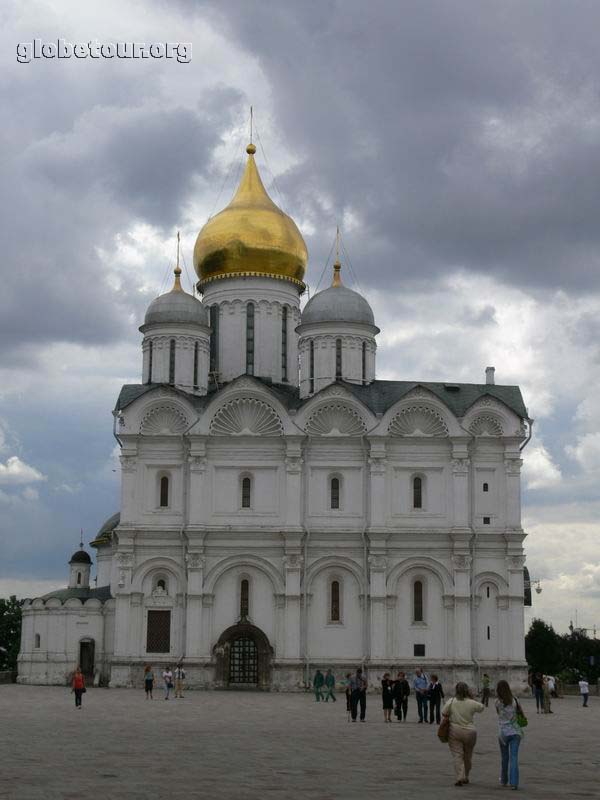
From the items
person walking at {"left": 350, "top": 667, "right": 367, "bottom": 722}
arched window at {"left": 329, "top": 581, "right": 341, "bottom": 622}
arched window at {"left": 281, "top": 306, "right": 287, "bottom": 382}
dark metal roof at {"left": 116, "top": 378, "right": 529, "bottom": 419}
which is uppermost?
arched window at {"left": 281, "top": 306, "right": 287, "bottom": 382}

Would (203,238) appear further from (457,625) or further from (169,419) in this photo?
(457,625)

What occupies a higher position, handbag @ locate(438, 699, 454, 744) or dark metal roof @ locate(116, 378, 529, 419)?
dark metal roof @ locate(116, 378, 529, 419)

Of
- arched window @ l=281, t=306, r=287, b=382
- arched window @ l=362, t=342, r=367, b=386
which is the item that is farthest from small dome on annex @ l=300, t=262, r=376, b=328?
arched window @ l=281, t=306, r=287, b=382

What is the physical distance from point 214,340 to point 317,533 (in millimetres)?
11260

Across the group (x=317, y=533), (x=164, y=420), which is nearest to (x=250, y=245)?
(x=164, y=420)

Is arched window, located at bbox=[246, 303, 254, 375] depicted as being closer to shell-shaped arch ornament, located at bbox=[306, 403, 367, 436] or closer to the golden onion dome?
the golden onion dome

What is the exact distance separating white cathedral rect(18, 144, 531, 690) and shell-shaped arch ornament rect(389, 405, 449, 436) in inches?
2.1

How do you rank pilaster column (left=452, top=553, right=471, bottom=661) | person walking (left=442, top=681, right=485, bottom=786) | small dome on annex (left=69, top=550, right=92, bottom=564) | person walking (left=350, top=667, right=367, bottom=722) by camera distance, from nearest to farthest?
person walking (left=442, top=681, right=485, bottom=786), person walking (left=350, top=667, right=367, bottom=722), pilaster column (left=452, top=553, right=471, bottom=661), small dome on annex (left=69, top=550, right=92, bottom=564)

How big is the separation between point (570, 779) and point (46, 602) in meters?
38.2

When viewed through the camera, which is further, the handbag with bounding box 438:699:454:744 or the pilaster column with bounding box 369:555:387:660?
the pilaster column with bounding box 369:555:387:660

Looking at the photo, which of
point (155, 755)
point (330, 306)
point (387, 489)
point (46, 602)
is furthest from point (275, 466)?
point (155, 755)

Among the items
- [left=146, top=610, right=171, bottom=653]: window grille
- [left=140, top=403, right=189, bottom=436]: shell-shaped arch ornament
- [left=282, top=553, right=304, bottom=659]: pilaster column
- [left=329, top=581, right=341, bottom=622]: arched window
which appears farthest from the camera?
[left=140, top=403, right=189, bottom=436]: shell-shaped arch ornament

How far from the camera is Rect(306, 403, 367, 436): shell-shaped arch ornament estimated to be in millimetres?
47000

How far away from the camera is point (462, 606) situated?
45688mm
